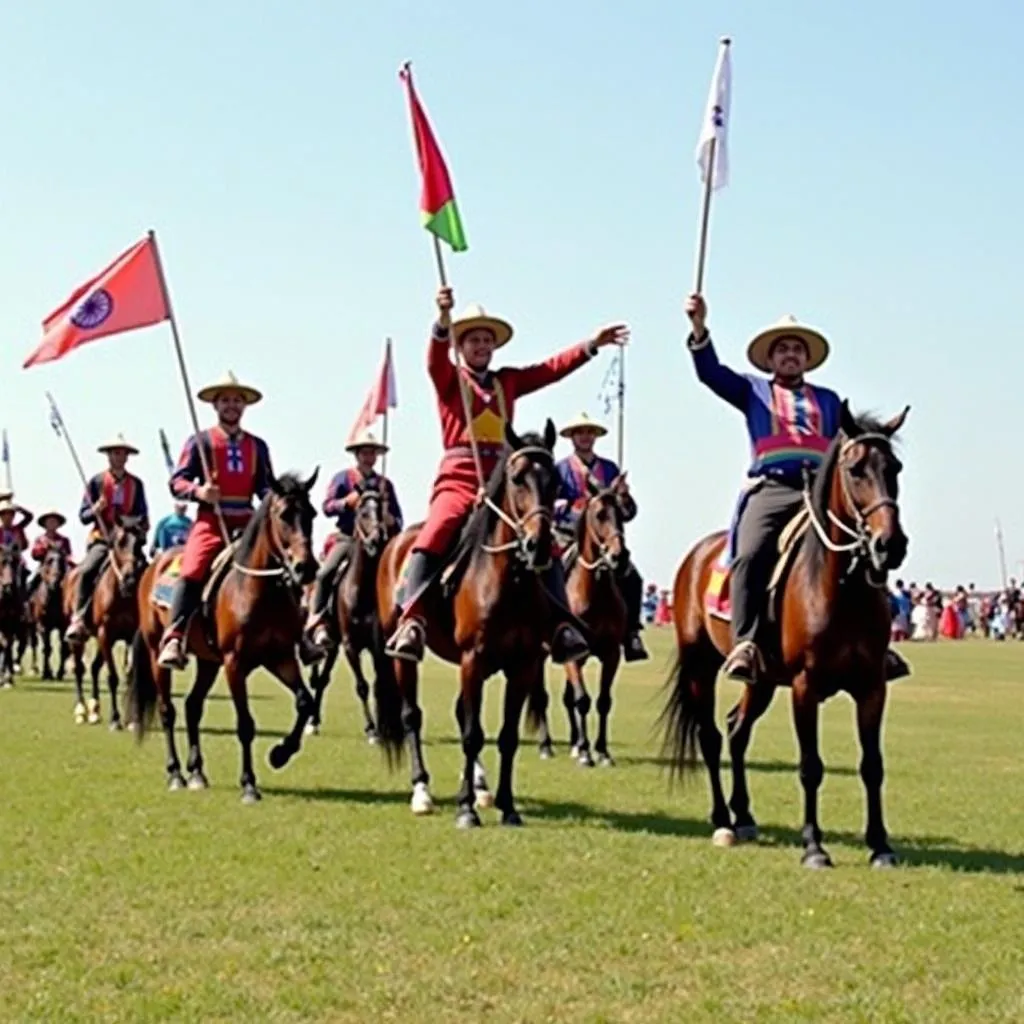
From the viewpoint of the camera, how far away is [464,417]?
12602 mm

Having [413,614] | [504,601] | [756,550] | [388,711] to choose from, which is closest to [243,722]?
[388,711]

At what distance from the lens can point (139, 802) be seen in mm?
13188

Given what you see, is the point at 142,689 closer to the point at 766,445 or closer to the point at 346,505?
the point at 346,505

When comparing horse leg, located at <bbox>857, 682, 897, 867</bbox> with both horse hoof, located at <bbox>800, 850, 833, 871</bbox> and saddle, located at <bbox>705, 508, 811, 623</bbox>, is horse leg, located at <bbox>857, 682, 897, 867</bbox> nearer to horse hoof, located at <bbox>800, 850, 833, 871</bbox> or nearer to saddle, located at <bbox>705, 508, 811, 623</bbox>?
horse hoof, located at <bbox>800, 850, 833, 871</bbox>

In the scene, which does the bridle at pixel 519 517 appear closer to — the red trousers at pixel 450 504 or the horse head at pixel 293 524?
the red trousers at pixel 450 504

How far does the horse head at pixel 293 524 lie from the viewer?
1312 centimetres

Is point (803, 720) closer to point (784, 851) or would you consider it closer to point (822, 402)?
point (784, 851)

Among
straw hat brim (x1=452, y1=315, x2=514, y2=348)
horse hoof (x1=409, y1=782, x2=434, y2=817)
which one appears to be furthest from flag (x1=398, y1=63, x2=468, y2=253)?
horse hoof (x1=409, y1=782, x2=434, y2=817)

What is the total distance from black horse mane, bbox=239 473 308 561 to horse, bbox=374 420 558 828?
1.57m

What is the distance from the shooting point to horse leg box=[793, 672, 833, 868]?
1019 centimetres

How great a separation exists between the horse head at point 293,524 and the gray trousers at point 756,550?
143 inches

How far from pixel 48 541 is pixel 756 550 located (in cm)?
2142

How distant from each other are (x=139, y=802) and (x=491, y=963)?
6.19 meters

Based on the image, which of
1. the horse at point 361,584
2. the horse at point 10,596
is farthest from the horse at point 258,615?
the horse at point 10,596
